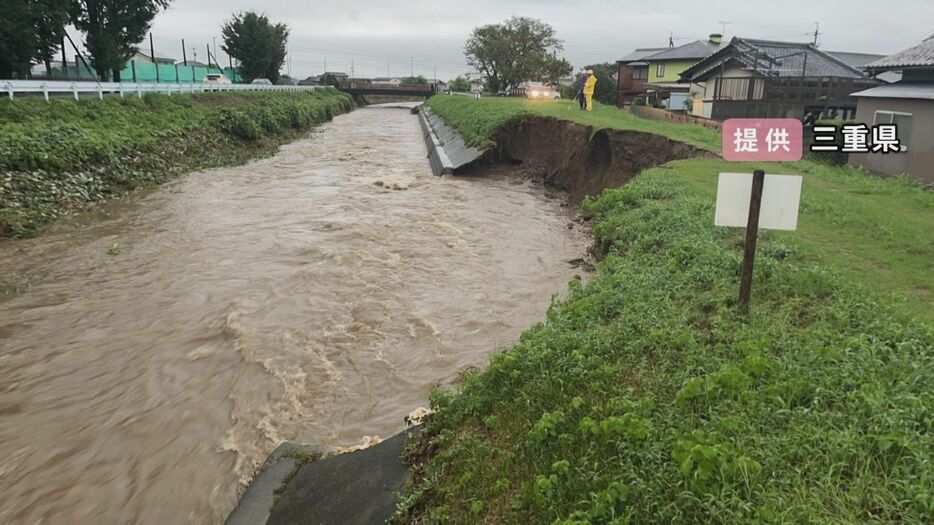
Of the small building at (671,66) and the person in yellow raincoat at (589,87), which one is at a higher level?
the small building at (671,66)

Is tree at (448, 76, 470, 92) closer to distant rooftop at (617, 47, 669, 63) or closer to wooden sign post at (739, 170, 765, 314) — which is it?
distant rooftop at (617, 47, 669, 63)

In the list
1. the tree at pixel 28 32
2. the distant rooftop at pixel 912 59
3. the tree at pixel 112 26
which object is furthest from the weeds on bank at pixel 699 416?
the tree at pixel 112 26

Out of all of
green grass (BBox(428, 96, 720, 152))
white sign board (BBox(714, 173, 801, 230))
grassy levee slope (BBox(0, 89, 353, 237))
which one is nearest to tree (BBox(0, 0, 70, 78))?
grassy levee slope (BBox(0, 89, 353, 237))

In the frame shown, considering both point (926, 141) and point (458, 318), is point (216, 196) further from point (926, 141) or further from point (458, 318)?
point (926, 141)

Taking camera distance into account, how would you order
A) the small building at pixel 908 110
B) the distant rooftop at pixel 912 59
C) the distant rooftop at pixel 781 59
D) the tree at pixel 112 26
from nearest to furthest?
the small building at pixel 908 110 → the distant rooftop at pixel 912 59 → the distant rooftop at pixel 781 59 → the tree at pixel 112 26

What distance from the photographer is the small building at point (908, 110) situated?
41.3 ft

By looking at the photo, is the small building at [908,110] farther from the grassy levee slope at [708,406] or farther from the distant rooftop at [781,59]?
the distant rooftop at [781,59]

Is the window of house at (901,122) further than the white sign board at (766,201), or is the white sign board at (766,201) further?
the window of house at (901,122)

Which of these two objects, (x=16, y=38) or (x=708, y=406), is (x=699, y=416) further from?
(x=16, y=38)

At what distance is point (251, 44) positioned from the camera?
51156mm

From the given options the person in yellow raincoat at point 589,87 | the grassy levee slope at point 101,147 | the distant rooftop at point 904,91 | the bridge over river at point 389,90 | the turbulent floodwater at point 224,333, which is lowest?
the turbulent floodwater at point 224,333

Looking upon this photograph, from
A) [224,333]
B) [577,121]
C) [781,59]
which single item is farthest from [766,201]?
[781,59]

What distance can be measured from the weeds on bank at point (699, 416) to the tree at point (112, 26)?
32.2 meters

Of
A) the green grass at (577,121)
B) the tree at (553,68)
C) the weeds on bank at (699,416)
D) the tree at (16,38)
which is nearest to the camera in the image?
the weeds on bank at (699,416)
